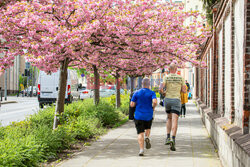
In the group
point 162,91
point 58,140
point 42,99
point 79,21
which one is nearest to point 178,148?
point 162,91

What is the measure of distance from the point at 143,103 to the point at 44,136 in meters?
2.26

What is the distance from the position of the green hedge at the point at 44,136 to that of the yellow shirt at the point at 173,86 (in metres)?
2.61

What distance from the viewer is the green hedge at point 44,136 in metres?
6.08

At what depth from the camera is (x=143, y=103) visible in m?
7.67

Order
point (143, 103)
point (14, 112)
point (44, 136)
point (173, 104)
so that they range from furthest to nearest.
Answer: point (14, 112) → point (173, 104) → point (44, 136) → point (143, 103)

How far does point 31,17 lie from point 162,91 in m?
3.86

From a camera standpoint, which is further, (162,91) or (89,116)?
(89,116)

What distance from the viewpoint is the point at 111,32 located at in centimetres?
990

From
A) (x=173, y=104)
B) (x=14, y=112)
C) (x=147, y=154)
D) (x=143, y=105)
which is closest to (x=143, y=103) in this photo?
(x=143, y=105)

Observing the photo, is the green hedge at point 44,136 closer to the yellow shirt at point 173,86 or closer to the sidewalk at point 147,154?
the sidewalk at point 147,154

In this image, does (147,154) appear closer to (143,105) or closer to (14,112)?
(143,105)

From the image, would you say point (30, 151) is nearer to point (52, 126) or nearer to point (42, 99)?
point (52, 126)

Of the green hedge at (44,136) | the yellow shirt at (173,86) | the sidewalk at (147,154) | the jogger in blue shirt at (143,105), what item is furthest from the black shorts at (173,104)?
the green hedge at (44,136)

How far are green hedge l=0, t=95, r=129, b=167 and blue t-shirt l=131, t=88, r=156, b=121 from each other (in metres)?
1.94
